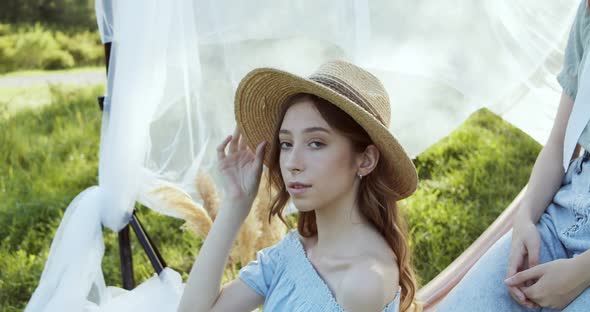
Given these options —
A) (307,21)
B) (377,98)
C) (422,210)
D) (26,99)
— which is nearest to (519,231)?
(377,98)

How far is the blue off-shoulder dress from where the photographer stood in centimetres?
163

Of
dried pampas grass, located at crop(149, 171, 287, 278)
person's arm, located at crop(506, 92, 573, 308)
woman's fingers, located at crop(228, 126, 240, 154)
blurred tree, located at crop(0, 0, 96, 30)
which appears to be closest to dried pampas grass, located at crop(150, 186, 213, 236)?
dried pampas grass, located at crop(149, 171, 287, 278)

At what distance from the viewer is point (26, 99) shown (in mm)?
4516

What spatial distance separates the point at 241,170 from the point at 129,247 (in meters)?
0.50

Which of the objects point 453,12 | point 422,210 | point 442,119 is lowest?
point 422,210

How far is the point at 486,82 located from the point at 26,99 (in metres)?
2.89

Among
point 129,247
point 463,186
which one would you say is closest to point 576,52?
point 129,247

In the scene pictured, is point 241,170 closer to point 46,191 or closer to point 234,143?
point 234,143

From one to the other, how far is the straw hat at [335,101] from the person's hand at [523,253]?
24cm

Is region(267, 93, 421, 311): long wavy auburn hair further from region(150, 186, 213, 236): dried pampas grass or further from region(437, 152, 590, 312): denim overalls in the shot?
region(150, 186, 213, 236): dried pampas grass

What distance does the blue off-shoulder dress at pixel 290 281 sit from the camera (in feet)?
5.36

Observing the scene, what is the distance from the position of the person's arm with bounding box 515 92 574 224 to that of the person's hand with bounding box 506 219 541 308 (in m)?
0.04

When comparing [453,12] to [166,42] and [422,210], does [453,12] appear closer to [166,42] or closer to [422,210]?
[166,42]

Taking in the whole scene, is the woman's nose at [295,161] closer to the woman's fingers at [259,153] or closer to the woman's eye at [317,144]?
the woman's eye at [317,144]
